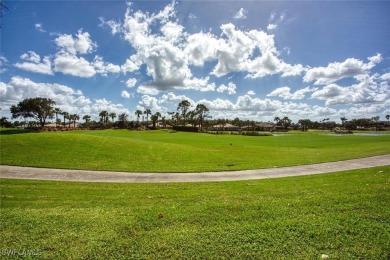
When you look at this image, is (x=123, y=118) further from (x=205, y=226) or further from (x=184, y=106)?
(x=205, y=226)

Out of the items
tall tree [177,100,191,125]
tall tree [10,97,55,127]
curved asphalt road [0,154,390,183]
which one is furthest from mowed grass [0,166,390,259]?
tall tree [177,100,191,125]

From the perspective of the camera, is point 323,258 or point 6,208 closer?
point 323,258

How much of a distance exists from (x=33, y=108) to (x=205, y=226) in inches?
3943

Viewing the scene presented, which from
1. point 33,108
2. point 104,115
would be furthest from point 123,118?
point 33,108

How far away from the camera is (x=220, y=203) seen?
8.41 meters

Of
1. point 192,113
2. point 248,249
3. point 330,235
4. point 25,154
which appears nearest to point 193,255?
point 248,249

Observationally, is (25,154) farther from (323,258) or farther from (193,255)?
(323,258)

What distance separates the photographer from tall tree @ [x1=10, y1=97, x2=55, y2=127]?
86.8 m

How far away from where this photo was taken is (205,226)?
6367mm

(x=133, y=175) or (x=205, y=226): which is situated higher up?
(x=205, y=226)

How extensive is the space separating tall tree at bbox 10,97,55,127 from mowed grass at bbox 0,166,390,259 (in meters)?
92.7

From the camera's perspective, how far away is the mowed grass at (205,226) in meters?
5.14

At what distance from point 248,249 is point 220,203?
3218mm

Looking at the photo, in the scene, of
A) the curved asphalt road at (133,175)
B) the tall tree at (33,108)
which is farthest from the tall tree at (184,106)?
the curved asphalt road at (133,175)
